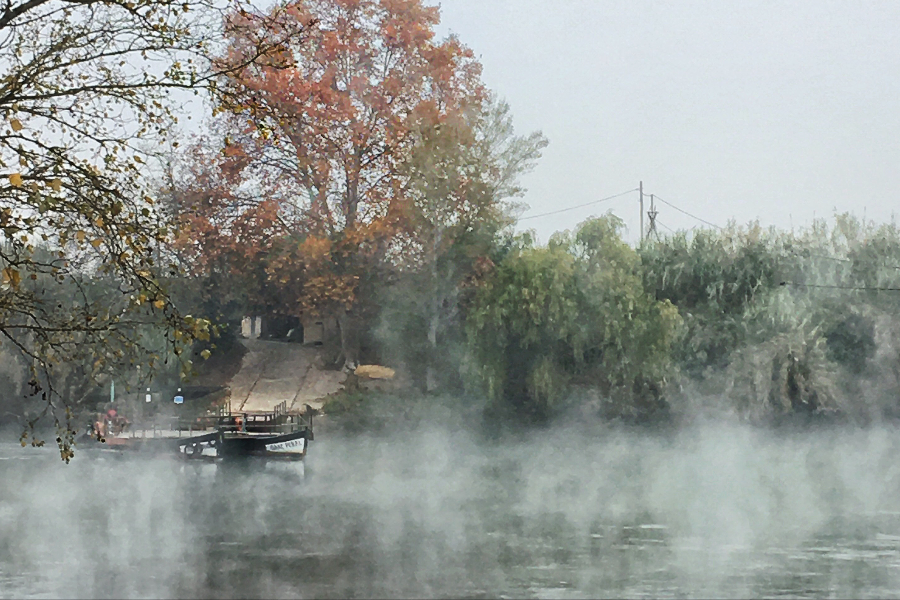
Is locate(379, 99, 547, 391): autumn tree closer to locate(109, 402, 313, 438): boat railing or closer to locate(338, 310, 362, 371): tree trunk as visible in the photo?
locate(338, 310, 362, 371): tree trunk

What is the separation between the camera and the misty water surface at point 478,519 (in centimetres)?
1103

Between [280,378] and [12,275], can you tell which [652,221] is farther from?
[12,275]

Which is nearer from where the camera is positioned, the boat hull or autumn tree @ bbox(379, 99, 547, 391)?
the boat hull

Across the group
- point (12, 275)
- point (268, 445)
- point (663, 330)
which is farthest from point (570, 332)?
point (12, 275)

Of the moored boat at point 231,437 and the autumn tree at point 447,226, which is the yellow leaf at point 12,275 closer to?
the moored boat at point 231,437

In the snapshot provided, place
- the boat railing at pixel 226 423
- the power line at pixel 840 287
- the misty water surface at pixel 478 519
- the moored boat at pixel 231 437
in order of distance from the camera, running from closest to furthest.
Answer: the misty water surface at pixel 478 519 → the moored boat at pixel 231 437 → the boat railing at pixel 226 423 → the power line at pixel 840 287

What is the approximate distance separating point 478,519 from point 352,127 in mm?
11695

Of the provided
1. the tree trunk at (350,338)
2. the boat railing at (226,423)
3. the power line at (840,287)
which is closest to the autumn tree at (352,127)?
the tree trunk at (350,338)

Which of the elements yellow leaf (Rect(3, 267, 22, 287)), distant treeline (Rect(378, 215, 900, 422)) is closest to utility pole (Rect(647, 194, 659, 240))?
distant treeline (Rect(378, 215, 900, 422))

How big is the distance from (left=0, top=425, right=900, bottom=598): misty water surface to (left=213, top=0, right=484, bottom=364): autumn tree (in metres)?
3.80

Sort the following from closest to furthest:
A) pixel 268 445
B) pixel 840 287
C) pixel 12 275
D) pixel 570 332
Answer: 1. pixel 12 275
2. pixel 268 445
3. pixel 570 332
4. pixel 840 287

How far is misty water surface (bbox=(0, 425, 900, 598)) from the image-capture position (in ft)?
36.2

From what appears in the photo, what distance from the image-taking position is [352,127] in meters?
24.9

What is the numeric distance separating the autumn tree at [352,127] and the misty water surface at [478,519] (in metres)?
3.80
